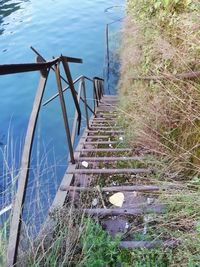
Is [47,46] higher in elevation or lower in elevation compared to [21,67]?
lower

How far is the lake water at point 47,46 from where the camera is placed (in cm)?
797

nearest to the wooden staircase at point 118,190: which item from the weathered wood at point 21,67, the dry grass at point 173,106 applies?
the dry grass at point 173,106

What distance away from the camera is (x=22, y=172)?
1927mm

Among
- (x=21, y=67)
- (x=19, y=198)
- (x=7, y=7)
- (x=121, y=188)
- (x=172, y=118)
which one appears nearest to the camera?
(x=21, y=67)

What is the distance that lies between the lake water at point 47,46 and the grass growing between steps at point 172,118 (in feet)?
9.94

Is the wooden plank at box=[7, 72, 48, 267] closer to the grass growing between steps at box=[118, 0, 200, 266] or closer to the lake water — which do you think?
the grass growing between steps at box=[118, 0, 200, 266]

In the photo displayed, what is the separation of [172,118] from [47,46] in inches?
392

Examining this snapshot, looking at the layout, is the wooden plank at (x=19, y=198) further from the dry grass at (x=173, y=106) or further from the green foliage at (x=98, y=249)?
the dry grass at (x=173, y=106)

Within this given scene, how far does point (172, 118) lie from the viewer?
3234mm

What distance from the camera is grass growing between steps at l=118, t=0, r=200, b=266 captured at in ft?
6.98

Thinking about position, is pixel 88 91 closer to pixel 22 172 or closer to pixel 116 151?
pixel 116 151

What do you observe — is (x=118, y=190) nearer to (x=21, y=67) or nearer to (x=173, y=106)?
(x=173, y=106)

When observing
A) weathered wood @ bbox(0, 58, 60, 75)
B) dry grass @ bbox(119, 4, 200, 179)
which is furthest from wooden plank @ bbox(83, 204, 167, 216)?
weathered wood @ bbox(0, 58, 60, 75)

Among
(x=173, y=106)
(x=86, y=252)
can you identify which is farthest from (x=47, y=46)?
(x=86, y=252)
